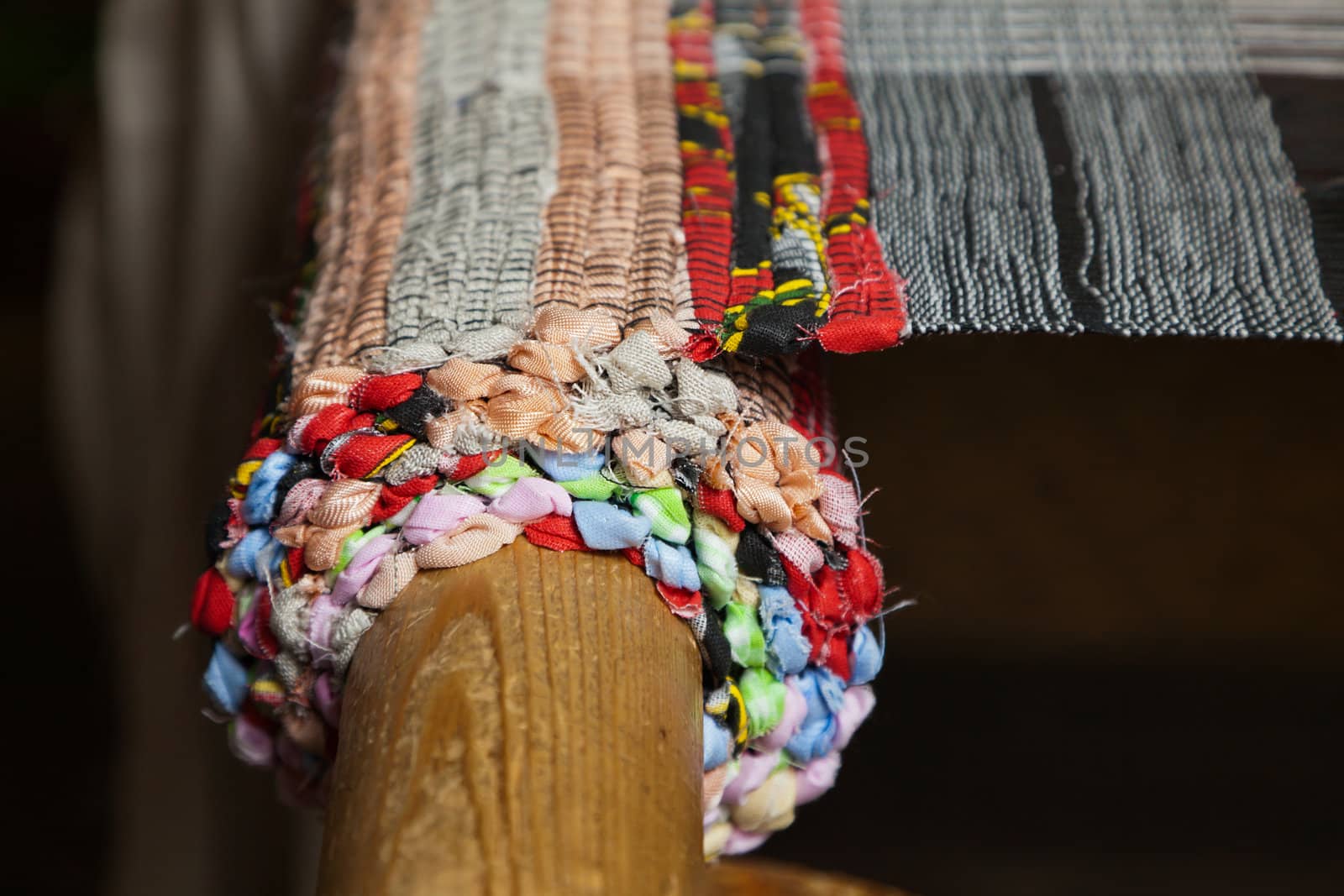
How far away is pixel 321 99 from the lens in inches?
25.1

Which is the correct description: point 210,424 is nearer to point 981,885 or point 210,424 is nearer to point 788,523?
point 788,523

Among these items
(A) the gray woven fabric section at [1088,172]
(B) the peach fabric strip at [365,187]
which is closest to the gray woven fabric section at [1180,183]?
(A) the gray woven fabric section at [1088,172]

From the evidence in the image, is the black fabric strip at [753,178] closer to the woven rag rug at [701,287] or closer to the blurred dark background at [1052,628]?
the woven rag rug at [701,287]

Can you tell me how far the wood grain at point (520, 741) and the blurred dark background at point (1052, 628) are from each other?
266 millimetres

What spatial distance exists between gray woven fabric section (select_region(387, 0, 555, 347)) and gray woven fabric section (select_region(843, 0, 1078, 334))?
0.13 m

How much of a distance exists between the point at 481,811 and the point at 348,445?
0.14 meters

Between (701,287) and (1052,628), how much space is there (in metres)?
0.72

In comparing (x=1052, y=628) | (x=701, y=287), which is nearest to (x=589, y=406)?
(x=701, y=287)

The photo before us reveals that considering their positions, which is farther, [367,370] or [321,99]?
[321,99]

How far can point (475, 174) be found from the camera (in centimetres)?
48

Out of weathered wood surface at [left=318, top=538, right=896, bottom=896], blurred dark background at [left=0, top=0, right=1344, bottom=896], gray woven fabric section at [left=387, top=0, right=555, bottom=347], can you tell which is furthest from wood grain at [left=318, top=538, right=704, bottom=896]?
blurred dark background at [left=0, top=0, right=1344, bottom=896]

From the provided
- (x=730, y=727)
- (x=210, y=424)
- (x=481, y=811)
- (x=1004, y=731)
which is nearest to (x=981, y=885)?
(x=1004, y=731)

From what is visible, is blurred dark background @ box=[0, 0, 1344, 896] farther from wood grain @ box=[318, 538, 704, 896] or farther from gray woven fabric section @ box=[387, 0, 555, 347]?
wood grain @ box=[318, 538, 704, 896]

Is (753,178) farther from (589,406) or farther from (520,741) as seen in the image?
(520,741)
